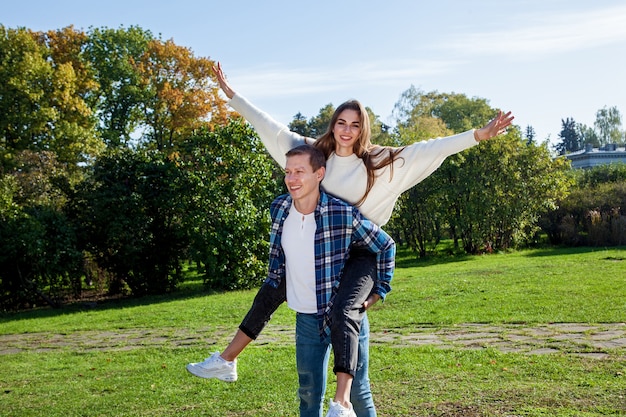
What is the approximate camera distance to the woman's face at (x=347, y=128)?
385cm

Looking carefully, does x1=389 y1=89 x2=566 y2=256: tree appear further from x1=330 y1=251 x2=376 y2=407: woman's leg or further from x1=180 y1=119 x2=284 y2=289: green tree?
x1=330 y1=251 x2=376 y2=407: woman's leg

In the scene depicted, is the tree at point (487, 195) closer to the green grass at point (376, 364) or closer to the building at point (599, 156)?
the green grass at point (376, 364)

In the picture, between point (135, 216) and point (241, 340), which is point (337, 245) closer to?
point (241, 340)

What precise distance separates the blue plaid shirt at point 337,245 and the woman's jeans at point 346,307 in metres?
0.06

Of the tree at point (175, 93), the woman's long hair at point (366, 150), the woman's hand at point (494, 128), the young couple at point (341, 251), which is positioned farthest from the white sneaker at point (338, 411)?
the tree at point (175, 93)

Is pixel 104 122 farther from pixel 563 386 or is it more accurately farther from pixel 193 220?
pixel 563 386

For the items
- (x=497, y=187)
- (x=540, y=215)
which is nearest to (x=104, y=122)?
(x=497, y=187)

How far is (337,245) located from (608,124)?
10248cm

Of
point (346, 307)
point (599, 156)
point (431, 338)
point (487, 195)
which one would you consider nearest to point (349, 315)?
point (346, 307)

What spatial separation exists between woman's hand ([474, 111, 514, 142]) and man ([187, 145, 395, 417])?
864mm

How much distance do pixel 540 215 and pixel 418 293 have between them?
1683 centimetres

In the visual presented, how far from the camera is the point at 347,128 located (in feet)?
12.6

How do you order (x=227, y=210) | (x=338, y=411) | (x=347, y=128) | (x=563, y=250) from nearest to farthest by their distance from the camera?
(x=338, y=411) < (x=347, y=128) < (x=227, y=210) < (x=563, y=250)

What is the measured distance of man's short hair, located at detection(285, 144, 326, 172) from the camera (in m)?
3.73
